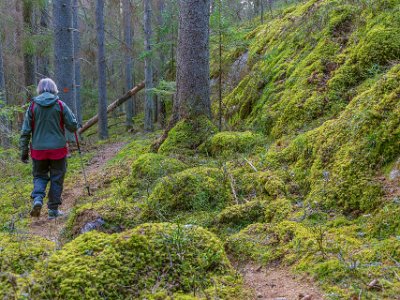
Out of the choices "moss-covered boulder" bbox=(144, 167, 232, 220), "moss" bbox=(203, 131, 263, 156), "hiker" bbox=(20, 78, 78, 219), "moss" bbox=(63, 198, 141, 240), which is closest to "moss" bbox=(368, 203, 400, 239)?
"moss-covered boulder" bbox=(144, 167, 232, 220)

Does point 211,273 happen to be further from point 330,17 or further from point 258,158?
point 330,17

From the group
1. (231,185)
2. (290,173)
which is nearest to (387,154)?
(290,173)

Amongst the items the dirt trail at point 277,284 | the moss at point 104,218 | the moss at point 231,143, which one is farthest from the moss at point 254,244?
the moss at point 231,143

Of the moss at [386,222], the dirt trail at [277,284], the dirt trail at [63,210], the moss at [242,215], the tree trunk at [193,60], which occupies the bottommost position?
the dirt trail at [63,210]

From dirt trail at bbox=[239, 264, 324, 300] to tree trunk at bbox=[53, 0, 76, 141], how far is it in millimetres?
9495

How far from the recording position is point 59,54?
1114 centimetres

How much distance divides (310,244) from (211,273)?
1116 mm

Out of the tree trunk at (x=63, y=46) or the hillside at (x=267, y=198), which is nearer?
the hillside at (x=267, y=198)

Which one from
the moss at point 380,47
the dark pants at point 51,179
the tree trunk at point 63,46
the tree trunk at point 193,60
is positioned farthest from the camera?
the tree trunk at point 63,46

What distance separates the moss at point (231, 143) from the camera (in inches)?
257

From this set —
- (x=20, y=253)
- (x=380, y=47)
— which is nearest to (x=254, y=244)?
(x=20, y=253)

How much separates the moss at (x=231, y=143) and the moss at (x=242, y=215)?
2089 mm

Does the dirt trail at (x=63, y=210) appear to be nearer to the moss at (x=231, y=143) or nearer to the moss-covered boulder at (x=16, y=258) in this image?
the moss-covered boulder at (x=16, y=258)

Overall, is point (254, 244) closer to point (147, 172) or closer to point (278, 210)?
point (278, 210)
